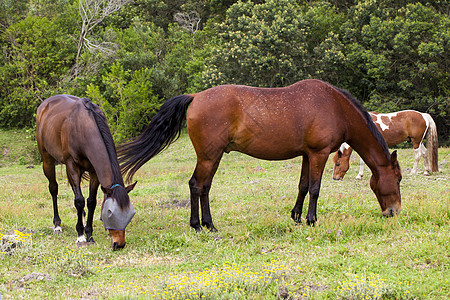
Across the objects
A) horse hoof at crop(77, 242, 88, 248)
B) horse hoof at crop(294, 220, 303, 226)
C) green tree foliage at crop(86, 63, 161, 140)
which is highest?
horse hoof at crop(294, 220, 303, 226)

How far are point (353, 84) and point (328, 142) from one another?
24.8 metres

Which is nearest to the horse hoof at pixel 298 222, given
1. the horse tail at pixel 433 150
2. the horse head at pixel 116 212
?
the horse head at pixel 116 212

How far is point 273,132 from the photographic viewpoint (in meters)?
7.31

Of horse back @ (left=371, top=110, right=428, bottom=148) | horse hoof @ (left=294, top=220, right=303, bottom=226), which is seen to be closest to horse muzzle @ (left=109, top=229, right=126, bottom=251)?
horse hoof @ (left=294, top=220, right=303, bottom=226)

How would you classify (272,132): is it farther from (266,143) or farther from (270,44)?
(270,44)

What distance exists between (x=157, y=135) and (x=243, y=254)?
274 centimetres

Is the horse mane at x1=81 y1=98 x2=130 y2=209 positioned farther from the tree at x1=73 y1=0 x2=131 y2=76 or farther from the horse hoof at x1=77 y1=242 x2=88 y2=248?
the tree at x1=73 y1=0 x2=131 y2=76

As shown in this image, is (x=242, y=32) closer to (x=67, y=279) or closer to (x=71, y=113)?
(x=71, y=113)

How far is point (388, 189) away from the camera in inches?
299

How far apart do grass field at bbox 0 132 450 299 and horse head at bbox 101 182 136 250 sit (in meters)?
0.28

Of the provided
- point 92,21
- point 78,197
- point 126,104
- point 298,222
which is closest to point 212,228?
point 298,222

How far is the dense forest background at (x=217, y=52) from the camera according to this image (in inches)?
1020

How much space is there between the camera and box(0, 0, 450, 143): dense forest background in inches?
1020

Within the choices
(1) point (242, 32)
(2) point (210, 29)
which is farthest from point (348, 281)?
(2) point (210, 29)
